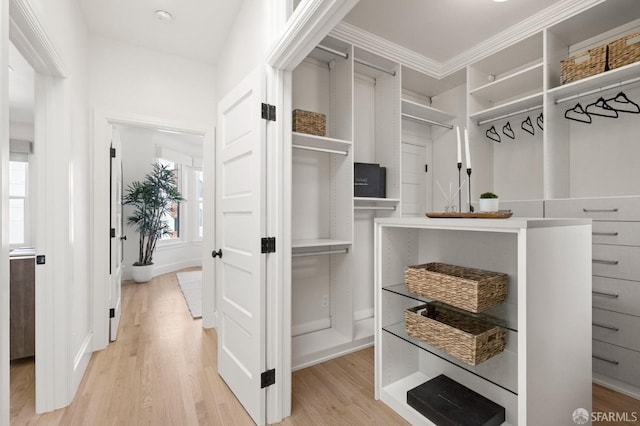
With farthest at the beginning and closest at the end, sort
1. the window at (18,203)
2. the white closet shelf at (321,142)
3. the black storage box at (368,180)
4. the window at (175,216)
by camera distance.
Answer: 1. the window at (175,216)
2. the window at (18,203)
3. the black storage box at (368,180)
4. the white closet shelf at (321,142)

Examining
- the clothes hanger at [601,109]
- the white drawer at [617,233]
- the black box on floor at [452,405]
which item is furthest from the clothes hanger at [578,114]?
the black box on floor at [452,405]

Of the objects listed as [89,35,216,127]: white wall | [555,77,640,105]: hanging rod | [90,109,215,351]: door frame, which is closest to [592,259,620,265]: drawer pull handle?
[555,77,640,105]: hanging rod

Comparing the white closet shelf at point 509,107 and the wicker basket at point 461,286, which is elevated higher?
the white closet shelf at point 509,107

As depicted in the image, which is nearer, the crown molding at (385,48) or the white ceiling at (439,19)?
the white ceiling at (439,19)

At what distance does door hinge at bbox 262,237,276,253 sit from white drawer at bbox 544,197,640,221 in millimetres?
2080

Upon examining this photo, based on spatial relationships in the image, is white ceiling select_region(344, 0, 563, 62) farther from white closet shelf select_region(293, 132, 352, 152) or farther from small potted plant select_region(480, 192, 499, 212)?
small potted plant select_region(480, 192, 499, 212)

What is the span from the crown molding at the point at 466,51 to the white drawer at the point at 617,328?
212 cm

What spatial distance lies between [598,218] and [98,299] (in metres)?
3.91

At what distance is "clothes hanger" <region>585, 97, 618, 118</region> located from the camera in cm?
230

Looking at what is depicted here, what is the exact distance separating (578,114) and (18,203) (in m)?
7.09

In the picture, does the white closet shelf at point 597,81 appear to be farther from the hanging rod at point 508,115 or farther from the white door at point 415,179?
the white door at point 415,179

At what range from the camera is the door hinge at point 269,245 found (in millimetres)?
1746

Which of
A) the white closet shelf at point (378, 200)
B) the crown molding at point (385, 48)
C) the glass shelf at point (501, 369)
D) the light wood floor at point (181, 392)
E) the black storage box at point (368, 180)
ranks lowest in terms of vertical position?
the light wood floor at point (181, 392)

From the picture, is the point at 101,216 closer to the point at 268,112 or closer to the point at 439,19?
the point at 268,112
